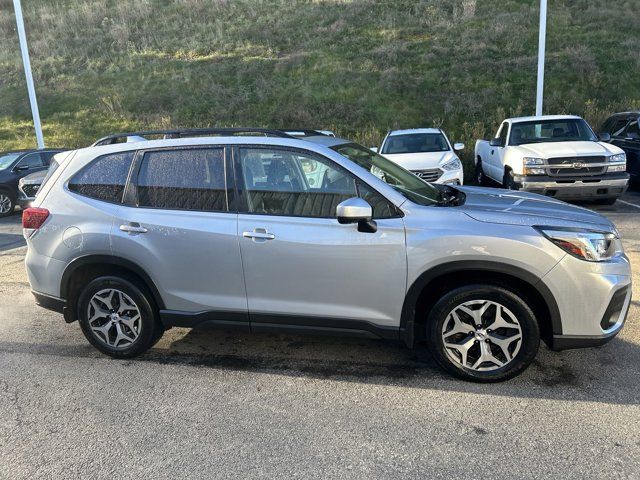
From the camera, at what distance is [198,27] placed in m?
30.0

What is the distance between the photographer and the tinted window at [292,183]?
362cm

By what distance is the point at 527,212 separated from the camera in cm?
355

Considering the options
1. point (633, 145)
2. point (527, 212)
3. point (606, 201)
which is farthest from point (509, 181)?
point (527, 212)

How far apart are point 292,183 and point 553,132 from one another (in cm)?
795

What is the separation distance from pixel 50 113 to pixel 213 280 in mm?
23272

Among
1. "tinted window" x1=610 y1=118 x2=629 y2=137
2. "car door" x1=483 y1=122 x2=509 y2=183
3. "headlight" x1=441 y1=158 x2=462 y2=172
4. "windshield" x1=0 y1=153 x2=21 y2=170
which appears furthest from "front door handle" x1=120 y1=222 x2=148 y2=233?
"tinted window" x1=610 y1=118 x2=629 y2=137

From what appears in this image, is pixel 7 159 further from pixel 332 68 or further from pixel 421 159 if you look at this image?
pixel 332 68

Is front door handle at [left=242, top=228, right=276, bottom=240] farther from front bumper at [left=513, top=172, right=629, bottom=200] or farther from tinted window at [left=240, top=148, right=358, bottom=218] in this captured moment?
front bumper at [left=513, top=172, right=629, bottom=200]

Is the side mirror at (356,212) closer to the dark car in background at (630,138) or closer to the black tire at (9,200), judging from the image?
the dark car in background at (630,138)

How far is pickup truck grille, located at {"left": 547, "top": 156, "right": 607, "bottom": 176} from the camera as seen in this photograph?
344 inches

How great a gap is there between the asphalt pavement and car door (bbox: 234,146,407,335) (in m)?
0.49

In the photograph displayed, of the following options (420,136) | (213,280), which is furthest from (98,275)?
(420,136)

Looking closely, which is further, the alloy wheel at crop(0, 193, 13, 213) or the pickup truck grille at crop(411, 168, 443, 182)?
the alloy wheel at crop(0, 193, 13, 213)

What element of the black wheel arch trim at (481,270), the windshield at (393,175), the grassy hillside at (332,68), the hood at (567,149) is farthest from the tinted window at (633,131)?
the black wheel arch trim at (481,270)
